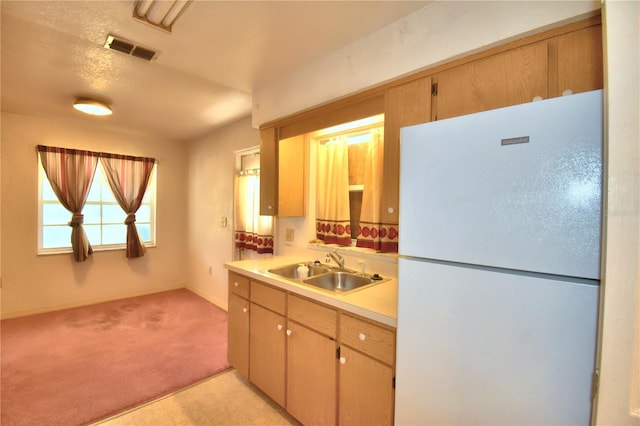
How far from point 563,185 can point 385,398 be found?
1.17 metres

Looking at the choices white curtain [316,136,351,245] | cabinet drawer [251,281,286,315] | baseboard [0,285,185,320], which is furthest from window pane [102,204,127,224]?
white curtain [316,136,351,245]

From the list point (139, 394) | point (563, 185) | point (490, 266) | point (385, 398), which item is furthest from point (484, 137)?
point (139, 394)

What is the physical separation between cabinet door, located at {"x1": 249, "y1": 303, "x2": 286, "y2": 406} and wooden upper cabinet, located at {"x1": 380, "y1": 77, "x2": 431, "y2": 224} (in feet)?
3.47

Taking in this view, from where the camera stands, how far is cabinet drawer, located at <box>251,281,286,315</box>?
1967 mm

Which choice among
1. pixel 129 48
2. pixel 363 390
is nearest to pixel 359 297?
pixel 363 390

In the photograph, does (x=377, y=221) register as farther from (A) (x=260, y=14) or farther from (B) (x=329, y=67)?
(A) (x=260, y=14)

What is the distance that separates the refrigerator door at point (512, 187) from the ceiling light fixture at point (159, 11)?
4.71ft

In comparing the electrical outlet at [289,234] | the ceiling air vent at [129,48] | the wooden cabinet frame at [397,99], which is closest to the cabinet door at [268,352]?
the electrical outlet at [289,234]

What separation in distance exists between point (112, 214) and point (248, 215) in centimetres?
234

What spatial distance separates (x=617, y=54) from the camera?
77cm

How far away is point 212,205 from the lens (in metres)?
4.30

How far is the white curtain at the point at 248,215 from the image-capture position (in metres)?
3.22

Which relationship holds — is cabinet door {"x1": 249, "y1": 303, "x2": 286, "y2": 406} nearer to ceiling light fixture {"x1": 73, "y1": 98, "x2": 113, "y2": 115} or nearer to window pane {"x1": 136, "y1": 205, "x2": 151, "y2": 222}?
ceiling light fixture {"x1": 73, "y1": 98, "x2": 113, "y2": 115}

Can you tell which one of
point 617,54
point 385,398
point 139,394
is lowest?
point 139,394
